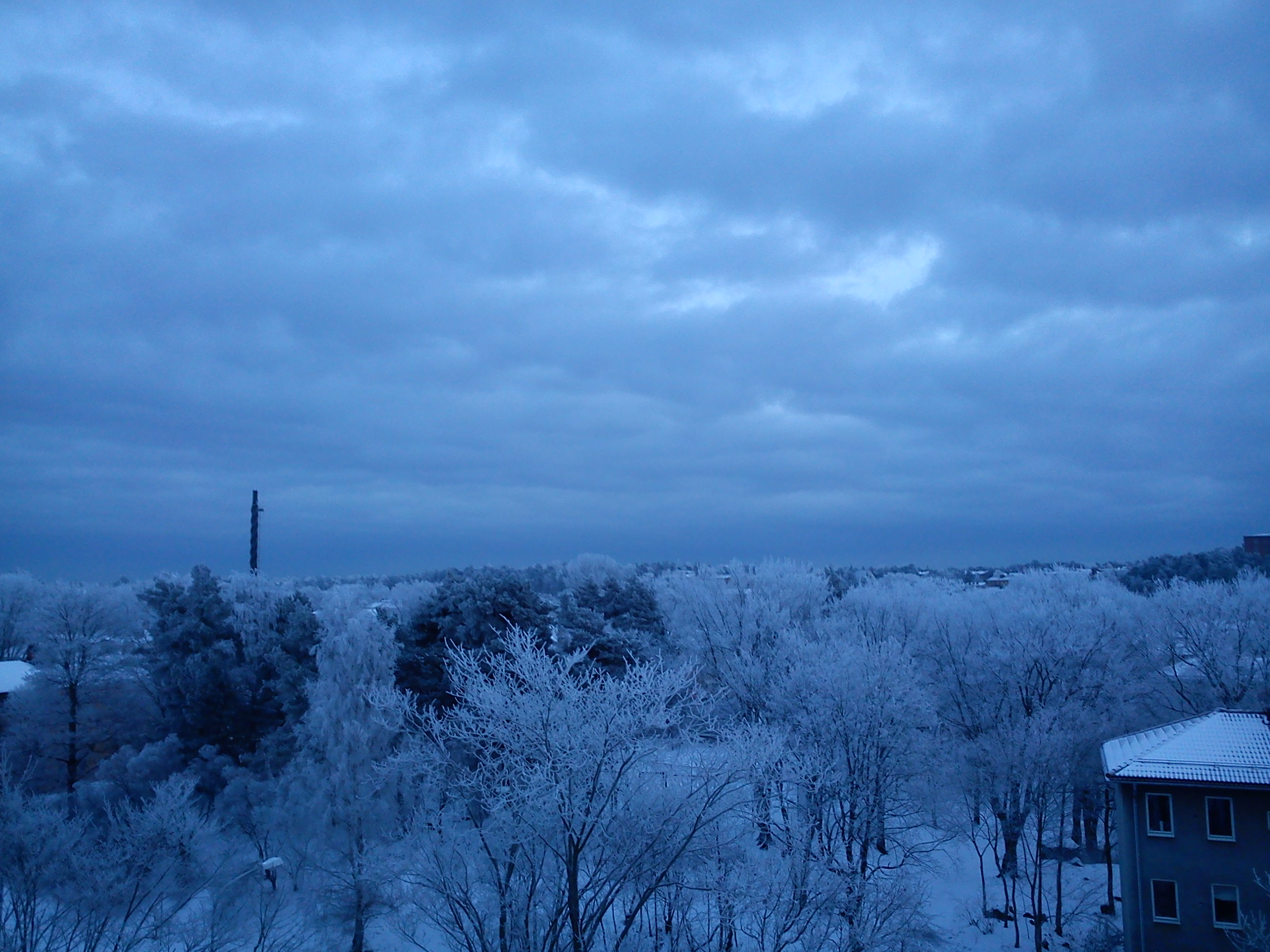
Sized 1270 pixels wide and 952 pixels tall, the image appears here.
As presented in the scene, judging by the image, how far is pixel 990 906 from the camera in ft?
98.5

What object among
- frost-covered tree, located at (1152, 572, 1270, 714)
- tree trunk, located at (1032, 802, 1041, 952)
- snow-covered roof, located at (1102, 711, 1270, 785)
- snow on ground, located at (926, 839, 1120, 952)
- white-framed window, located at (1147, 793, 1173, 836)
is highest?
frost-covered tree, located at (1152, 572, 1270, 714)

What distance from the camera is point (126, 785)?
30.4 meters

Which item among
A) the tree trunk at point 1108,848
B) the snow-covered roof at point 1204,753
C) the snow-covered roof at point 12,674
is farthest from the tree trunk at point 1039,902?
the snow-covered roof at point 12,674

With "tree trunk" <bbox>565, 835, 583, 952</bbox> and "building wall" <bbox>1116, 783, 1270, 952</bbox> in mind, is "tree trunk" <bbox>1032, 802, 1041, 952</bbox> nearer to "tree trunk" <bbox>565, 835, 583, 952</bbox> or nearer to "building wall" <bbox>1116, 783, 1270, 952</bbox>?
"building wall" <bbox>1116, 783, 1270, 952</bbox>

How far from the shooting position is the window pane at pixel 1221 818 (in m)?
22.9

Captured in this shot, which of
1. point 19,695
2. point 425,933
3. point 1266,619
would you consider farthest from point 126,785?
point 1266,619

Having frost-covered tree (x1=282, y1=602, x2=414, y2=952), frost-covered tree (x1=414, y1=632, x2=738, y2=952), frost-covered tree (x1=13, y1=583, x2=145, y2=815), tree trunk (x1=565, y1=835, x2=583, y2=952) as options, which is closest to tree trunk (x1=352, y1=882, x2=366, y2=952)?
frost-covered tree (x1=282, y1=602, x2=414, y2=952)

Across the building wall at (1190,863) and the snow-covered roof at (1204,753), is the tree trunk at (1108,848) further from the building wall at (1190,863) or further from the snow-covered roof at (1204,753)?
the building wall at (1190,863)

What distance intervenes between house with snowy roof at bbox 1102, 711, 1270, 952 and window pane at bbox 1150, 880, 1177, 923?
0.06ft

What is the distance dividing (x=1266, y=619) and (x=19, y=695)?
50.9 metres

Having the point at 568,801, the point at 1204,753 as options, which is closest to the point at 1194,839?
the point at 1204,753

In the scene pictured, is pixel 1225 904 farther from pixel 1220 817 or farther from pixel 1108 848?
pixel 1108 848

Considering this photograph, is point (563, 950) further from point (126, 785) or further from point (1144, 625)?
point (1144, 625)

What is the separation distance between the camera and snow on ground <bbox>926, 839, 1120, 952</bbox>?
27.4 metres
